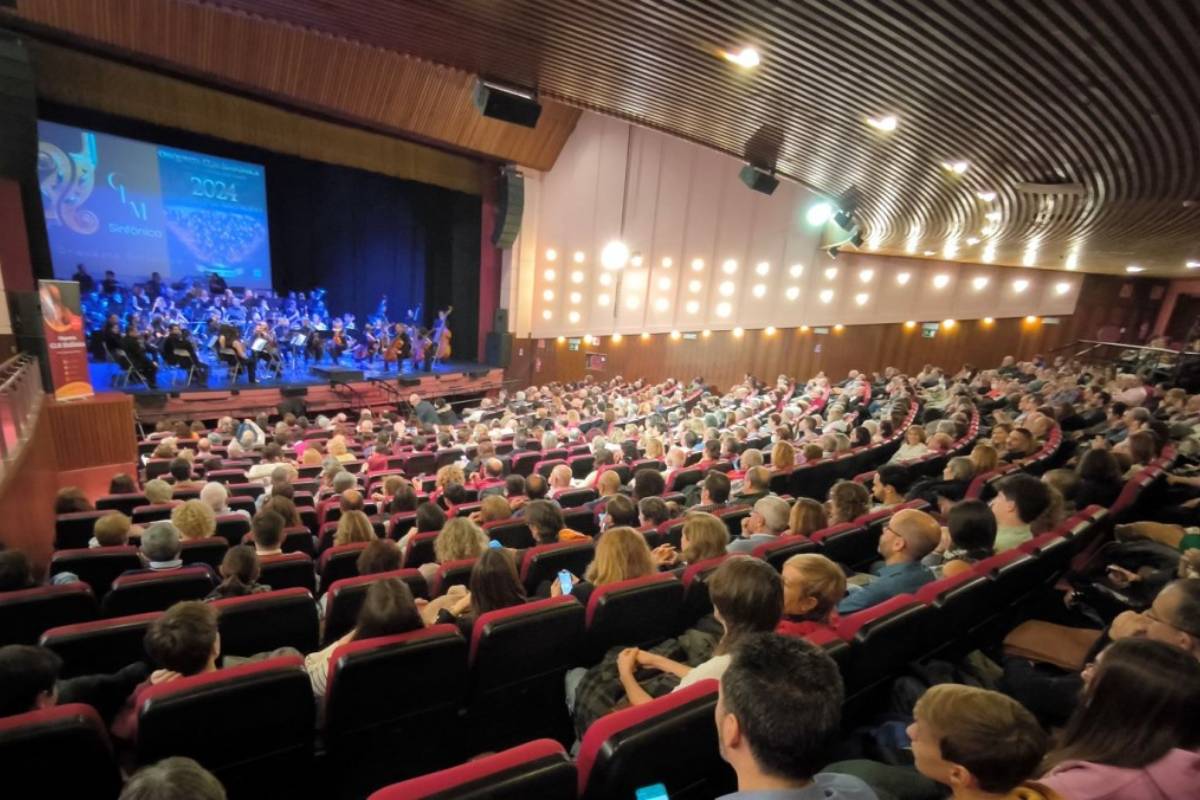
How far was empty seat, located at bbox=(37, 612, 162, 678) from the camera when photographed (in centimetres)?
212

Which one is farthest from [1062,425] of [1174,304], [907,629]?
[1174,304]

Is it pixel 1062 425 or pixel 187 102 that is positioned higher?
pixel 187 102

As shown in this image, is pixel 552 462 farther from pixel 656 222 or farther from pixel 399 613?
pixel 656 222

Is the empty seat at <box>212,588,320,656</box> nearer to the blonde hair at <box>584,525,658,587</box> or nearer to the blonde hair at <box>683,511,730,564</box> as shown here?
the blonde hair at <box>584,525,658,587</box>

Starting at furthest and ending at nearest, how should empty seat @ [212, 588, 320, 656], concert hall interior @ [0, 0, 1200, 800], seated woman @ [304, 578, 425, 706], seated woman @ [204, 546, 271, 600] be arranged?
seated woman @ [204, 546, 271, 600], empty seat @ [212, 588, 320, 656], seated woman @ [304, 578, 425, 706], concert hall interior @ [0, 0, 1200, 800]

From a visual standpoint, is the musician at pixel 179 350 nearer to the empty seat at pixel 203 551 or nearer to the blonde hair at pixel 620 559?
the empty seat at pixel 203 551

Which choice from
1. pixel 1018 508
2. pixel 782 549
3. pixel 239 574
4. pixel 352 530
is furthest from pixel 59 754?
pixel 1018 508

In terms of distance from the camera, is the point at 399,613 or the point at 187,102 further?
the point at 187,102

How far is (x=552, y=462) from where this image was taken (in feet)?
20.1

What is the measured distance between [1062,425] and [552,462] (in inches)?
242

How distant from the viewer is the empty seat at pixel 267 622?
92.6 inches

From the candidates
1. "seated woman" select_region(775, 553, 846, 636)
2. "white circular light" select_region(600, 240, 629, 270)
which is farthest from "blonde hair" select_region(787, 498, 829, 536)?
"white circular light" select_region(600, 240, 629, 270)

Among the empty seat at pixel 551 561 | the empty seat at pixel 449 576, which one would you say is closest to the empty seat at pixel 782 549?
the empty seat at pixel 551 561

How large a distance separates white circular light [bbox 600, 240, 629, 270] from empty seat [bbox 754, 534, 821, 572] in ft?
44.6
